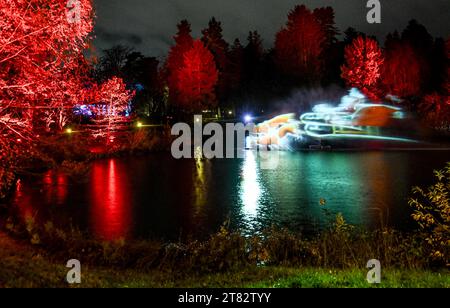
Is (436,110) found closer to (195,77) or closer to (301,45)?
(301,45)

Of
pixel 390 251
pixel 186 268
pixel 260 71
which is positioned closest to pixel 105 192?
pixel 186 268

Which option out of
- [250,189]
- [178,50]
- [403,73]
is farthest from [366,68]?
[250,189]

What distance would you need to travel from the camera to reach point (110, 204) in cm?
1816

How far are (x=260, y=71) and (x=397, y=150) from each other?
119 feet

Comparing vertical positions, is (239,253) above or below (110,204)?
below

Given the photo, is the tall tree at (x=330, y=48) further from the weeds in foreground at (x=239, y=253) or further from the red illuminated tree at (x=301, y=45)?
the weeds in foreground at (x=239, y=253)

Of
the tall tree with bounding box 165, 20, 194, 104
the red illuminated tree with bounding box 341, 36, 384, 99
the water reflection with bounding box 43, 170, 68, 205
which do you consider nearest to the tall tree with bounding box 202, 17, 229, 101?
the tall tree with bounding box 165, 20, 194, 104

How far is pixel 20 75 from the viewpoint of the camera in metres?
9.94

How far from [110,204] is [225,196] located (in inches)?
179

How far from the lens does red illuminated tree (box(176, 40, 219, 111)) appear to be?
59.9m

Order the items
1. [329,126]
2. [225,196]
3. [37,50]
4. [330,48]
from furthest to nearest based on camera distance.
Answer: [330,48], [329,126], [225,196], [37,50]

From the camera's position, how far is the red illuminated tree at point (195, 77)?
59938 mm

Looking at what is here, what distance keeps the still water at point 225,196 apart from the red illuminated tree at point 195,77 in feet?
97.7

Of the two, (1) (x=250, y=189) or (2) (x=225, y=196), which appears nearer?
(2) (x=225, y=196)
